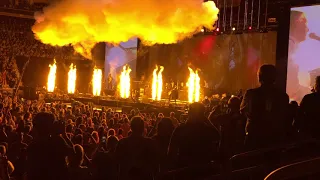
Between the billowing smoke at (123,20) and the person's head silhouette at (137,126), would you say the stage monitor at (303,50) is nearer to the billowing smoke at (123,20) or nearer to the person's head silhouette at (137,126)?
the billowing smoke at (123,20)

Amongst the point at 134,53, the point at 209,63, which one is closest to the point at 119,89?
the point at 134,53

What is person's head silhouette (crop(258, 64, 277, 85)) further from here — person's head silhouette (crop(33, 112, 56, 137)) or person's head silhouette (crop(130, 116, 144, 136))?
person's head silhouette (crop(33, 112, 56, 137))

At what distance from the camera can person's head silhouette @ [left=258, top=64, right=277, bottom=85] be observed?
482cm

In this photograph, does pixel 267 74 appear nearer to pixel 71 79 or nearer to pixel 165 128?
pixel 165 128

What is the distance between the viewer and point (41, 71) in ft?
99.5

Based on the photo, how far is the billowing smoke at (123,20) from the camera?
2109cm

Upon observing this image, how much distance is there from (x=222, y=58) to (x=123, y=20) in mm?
5620

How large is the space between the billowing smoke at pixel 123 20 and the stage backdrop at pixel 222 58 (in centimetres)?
124

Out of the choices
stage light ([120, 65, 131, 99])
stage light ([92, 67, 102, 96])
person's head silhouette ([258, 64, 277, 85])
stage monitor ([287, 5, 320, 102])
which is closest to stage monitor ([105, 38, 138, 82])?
stage light ([92, 67, 102, 96])

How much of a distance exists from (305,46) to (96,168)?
1242 centimetres

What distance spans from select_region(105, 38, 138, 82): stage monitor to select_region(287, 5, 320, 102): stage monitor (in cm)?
1340

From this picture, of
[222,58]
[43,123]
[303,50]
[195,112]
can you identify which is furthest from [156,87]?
[43,123]

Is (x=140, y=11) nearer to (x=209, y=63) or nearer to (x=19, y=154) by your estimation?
(x=209, y=63)

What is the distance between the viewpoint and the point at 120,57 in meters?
29.2
